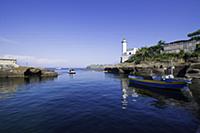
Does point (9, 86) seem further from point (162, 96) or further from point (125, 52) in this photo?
point (125, 52)

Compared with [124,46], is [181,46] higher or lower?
lower

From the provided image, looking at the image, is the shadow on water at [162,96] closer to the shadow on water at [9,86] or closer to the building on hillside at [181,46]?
the shadow on water at [9,86]

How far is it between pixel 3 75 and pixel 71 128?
55.7 meters

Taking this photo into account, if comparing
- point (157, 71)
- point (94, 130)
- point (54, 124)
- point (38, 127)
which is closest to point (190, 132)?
point (94, 130)

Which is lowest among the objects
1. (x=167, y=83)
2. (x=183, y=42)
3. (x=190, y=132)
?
(x=190, y=132)

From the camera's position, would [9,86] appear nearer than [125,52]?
Yes

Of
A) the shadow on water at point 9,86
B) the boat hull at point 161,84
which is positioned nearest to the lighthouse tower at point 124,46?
the boat hull at point 161,84

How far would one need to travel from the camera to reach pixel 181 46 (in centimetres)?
8756

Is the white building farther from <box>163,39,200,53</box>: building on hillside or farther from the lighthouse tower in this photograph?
<box>163,39,200,53</box>: building on hillside

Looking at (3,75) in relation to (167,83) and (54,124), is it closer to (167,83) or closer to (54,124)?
(54,124)

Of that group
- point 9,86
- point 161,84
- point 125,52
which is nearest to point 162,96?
point 161,84

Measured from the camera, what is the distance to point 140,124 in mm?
10188

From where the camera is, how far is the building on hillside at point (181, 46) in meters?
80.4

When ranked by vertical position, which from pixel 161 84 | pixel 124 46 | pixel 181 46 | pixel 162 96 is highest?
pixel 124 46
